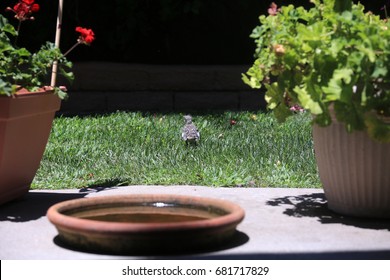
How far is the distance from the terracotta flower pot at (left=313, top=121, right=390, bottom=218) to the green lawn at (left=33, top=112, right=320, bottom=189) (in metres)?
0.87

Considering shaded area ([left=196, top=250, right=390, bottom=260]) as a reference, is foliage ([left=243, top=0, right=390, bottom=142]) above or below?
above

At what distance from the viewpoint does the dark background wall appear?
756 cm

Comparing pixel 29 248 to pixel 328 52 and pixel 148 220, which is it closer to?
pixel 148 220

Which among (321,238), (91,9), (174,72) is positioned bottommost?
(321,238)

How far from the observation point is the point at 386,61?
324 cm

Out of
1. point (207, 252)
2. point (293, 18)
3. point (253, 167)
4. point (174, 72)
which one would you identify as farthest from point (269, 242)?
point (174, 72)

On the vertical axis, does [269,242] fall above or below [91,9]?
below

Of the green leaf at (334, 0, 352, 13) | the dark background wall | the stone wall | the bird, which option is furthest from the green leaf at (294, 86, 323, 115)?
the dark background wall

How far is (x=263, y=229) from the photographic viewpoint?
3471 millimetres

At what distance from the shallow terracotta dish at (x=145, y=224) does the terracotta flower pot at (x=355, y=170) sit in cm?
67

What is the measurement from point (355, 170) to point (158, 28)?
4.50 metres

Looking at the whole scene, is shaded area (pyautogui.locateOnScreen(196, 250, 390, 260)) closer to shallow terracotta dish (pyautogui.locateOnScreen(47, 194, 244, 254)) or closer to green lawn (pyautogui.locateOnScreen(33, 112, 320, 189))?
shallow terracotta dish (pyautogui.locateOnScreen(47, 194, 244, 254))

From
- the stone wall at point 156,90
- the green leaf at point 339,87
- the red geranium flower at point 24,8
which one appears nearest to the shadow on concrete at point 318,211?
the green leaf at point 339,87

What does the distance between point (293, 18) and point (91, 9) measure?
4419 millimetres
